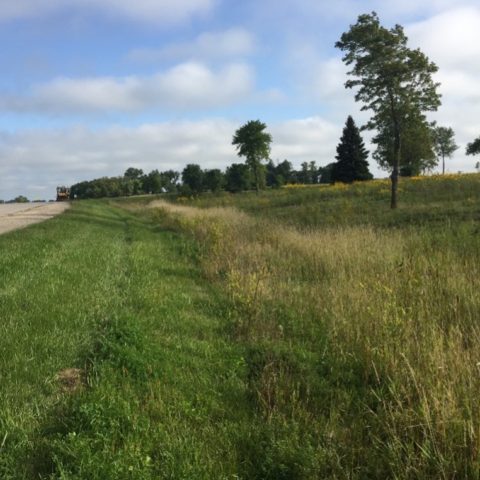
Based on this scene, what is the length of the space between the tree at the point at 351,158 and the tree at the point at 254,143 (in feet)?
42.9

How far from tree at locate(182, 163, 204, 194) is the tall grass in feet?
217

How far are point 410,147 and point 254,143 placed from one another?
15895mm

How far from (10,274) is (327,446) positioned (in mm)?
6897

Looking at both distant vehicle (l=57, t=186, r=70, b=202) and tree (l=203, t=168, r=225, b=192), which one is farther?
distant vehicle (l=57, t=186, r=70, b=202)

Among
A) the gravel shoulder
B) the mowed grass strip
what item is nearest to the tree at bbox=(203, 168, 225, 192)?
the gravel shoulder

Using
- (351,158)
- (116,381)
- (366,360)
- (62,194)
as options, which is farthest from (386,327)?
(62,194)

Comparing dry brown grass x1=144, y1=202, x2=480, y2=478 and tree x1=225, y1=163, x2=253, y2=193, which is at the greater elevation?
tree x1=225, y1=163, x2=253, y2=193

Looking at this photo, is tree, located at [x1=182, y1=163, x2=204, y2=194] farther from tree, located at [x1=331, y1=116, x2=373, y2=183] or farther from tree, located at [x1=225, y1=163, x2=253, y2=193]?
tree, located at [x1=331, y1=116, x2=373, y2=183]

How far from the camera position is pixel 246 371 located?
5.29m

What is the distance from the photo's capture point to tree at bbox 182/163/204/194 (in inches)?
2992

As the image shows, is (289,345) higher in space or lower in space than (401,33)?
lower

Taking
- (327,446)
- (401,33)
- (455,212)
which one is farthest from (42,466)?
(401,33)

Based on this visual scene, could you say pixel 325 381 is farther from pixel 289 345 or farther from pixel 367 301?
pixel 367 301

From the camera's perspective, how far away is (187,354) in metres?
5.71
